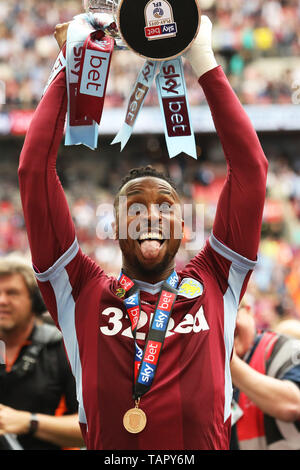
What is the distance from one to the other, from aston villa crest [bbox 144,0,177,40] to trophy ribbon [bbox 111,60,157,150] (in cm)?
16

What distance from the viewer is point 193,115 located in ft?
43.9

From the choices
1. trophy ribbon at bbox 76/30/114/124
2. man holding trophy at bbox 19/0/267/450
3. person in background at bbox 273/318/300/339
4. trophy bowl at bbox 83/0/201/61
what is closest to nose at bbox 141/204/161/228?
man holding trophy at bbox 19/0/267/450

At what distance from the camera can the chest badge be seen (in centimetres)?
198

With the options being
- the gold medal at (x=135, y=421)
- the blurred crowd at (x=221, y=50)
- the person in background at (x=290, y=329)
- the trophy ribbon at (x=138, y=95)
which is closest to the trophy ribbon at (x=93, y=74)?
the trophy ribbon at (x=138, y=95)

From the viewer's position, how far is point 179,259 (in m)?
9.60

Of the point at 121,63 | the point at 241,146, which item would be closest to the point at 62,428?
the point at 241,146

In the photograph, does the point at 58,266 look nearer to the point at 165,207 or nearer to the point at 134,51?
the point at 165,207

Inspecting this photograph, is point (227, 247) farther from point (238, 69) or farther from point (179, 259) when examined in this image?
point (238, 69)

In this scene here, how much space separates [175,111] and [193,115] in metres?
11.6

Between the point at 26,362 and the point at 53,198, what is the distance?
1059 millimetres

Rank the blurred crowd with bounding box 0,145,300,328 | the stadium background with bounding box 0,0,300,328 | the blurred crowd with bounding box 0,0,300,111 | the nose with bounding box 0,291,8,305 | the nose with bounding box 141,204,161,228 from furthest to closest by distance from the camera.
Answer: the blurred crowd with bounding box 0,0,300,111, the stadium background with bounding box 0,0,300,328, the blurred crowd with bounding box 0,145,300,328, the nose with bounding box 0,291,8,305, the nose with bounding box 141,204,161,228

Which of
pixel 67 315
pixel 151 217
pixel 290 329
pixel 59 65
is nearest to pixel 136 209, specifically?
pixel 151 217

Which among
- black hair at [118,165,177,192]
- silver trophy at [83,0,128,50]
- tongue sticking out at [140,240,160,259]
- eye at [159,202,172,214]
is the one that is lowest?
tongue sticking out at [140,240,160,259]

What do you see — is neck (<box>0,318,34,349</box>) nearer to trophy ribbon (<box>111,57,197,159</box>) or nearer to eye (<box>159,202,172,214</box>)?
eye (<box>159,202,172,214</box>)
